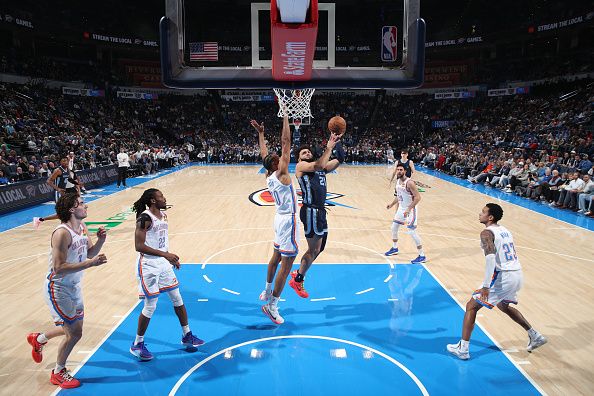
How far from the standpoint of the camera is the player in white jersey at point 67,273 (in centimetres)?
376

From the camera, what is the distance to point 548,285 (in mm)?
6711

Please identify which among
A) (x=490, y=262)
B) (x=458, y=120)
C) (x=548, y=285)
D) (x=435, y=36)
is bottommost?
(x=548, y=285)

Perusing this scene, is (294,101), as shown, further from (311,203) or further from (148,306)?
(148,306)

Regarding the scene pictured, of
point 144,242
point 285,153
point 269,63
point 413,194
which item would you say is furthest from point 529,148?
point 144,242

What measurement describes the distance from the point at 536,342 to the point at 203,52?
683cm

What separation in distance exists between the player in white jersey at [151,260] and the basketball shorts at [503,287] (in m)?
3.12

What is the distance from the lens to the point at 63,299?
3877 mm

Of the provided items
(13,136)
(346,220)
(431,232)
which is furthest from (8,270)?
(13,136)

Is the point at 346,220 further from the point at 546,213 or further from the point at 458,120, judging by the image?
the point at 458,120

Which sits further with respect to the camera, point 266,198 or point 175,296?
point 266,198

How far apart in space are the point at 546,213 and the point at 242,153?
72.0 feet

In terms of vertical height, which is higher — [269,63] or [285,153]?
[269,63]

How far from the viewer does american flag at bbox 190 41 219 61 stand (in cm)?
652

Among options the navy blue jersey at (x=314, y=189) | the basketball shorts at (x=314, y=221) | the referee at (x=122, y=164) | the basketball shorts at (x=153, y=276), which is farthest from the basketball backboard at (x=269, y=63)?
the referee at (x=122, y=164)
